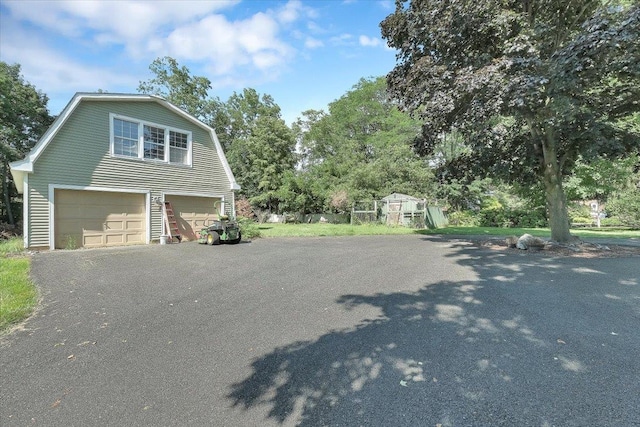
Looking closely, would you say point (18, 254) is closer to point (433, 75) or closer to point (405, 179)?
point (433, 75)

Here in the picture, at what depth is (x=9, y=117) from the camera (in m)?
19.0

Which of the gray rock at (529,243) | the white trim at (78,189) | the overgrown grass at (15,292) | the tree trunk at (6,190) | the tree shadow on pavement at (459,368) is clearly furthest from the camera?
the tree trunk at (6,190)

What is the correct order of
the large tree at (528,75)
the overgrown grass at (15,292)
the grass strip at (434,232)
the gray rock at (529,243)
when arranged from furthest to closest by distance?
1. the grass strip at (434,232)
2. the gray rock at (529,243)
3. the large tree at (528,75)
4. the overgrown grass at (15,292)

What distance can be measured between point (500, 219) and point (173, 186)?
23.7 metres

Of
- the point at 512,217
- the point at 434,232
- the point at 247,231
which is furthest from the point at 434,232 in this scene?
the point at 512,217

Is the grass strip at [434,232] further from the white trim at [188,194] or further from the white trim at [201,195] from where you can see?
the white trim at [188,194]

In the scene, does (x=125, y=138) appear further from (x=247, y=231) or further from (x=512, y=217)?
(x=512, y=217)

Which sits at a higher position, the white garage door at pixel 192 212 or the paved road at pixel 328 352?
the white garage door at pixel 192 212

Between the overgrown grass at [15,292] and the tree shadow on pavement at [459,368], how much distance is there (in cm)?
345

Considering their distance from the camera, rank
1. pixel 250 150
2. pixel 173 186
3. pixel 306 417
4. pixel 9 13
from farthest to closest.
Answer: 1. pixel 250 150
2. pixel 173 186
3. pixel 9 13
4. pixel 306 417

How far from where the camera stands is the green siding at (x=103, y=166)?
9.68 m

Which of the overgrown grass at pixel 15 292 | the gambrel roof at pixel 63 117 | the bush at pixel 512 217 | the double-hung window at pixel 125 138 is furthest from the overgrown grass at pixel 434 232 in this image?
the overgrown grass at pixel 15 292

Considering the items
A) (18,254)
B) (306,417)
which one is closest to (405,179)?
(18,254)

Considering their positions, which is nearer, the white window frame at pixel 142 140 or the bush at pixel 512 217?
the white window frame at pixel 142 140
